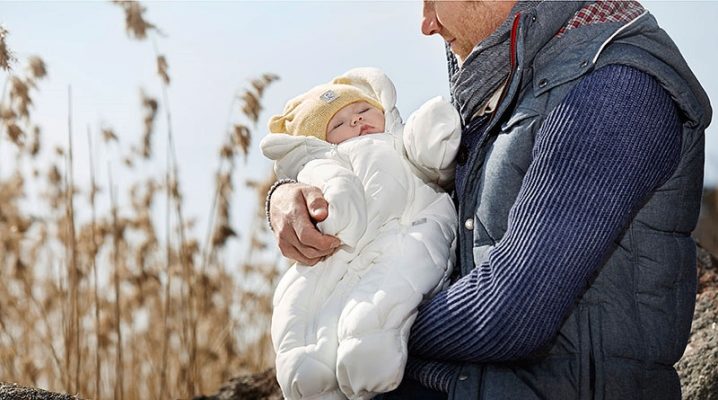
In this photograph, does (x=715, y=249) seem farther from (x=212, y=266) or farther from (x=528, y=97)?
(x=528, y=97)

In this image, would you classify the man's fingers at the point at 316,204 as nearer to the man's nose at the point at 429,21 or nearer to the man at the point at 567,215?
the man at the point at 567,215

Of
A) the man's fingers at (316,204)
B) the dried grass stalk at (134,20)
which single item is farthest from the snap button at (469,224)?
the dried grass stalk at (134,20)

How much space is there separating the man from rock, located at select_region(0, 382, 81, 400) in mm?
608

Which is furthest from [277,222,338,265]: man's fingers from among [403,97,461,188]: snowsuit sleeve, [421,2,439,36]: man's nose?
[421,2,439,36]: man's nose

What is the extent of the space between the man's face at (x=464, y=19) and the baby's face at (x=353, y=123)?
26cm

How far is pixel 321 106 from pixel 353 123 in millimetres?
72

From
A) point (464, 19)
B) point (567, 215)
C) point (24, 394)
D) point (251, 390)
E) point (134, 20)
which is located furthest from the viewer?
point (134, 20)

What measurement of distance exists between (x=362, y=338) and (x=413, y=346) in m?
0.10

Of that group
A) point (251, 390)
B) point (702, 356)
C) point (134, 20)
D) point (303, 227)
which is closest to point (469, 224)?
point (303, 227)

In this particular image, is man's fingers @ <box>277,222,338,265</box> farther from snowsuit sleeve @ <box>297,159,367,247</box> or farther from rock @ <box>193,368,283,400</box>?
rock @ <box>193,368,283,400</box>

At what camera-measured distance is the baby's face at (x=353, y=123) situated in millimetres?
2150

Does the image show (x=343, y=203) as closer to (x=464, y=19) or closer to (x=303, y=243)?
(x=303, y=243)

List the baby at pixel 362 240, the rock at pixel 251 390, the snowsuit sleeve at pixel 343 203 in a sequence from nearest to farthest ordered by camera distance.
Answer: the baby at pixel 362 240 → the snowsuit sleeve at pixel 343 203 → the rock at pixel 251 390

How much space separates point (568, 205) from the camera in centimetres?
163
